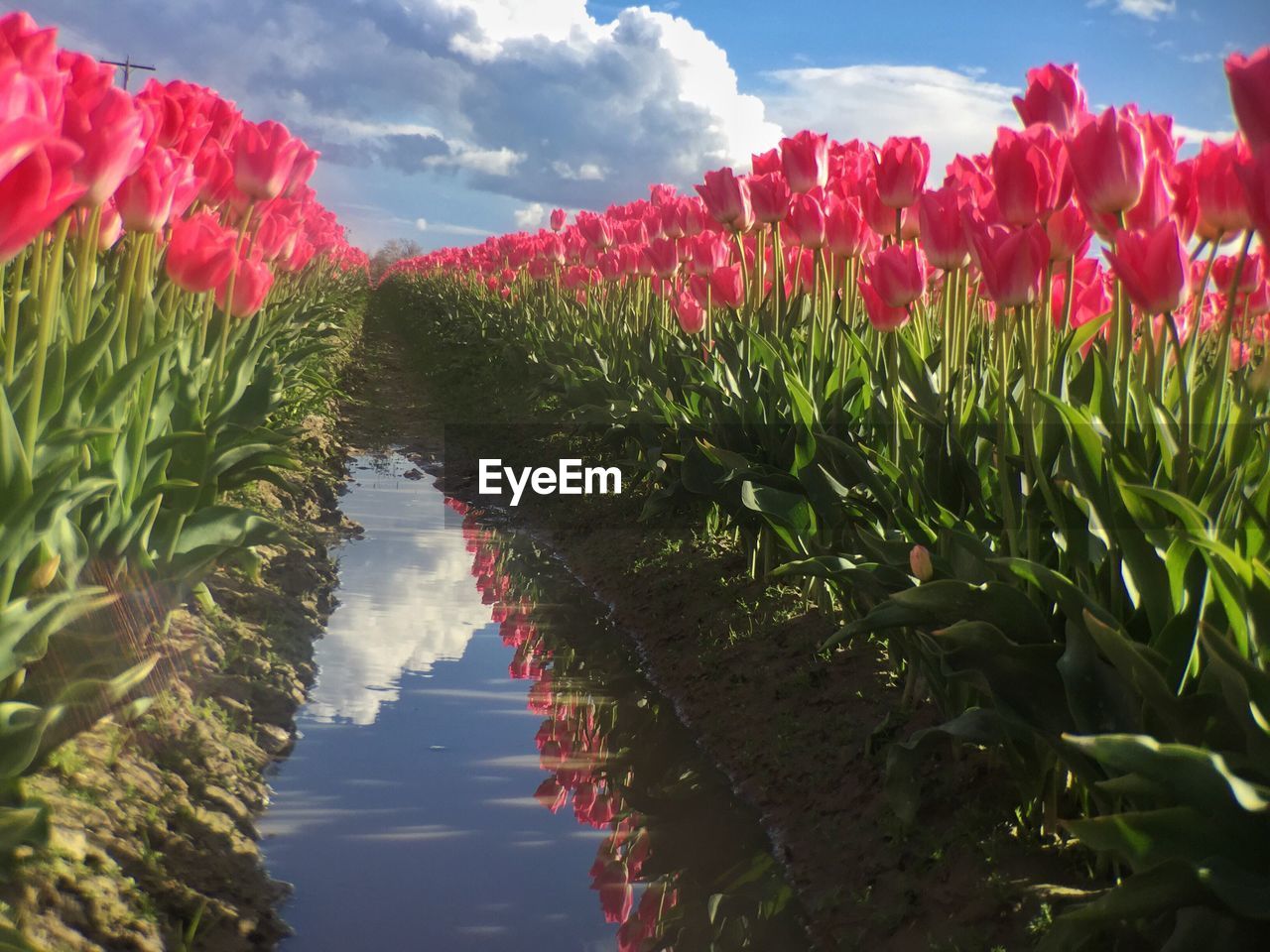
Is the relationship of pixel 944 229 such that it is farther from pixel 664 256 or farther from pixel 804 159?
pixel 664 256

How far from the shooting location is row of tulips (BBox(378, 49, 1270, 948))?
1793 millimetres

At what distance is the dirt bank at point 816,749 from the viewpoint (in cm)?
257

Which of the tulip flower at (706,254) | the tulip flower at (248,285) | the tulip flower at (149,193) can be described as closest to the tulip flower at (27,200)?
the tulip flower at (149,193)

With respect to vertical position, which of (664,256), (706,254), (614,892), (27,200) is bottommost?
(614,892)

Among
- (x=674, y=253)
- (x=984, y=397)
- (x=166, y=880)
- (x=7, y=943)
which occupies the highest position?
(x=674, y=253)

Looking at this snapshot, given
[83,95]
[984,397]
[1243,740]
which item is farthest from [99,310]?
[1243,740]

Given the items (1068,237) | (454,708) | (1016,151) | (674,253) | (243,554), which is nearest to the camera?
(1016,151)

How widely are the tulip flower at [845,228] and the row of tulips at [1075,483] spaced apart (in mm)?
11

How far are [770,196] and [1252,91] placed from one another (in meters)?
3.12

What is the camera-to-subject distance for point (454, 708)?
13.9ft

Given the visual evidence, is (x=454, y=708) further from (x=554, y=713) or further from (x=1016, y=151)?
(x=1016, y=151)

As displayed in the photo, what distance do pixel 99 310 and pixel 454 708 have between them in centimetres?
177

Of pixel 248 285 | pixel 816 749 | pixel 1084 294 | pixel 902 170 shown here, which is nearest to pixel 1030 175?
pixel 1084 294

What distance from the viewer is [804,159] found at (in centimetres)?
445
